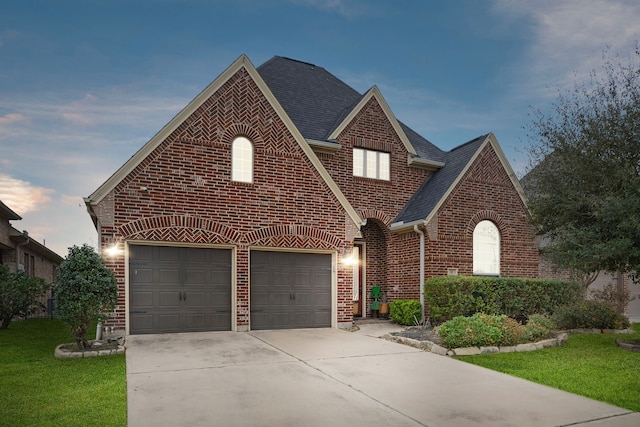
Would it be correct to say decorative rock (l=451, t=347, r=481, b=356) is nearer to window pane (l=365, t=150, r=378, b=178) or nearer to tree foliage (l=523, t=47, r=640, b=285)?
tree foliage (l=523, t=47, r=640, b=285)

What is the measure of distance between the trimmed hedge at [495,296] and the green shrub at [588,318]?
0.78 m

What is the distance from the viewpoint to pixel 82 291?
31.5 feet

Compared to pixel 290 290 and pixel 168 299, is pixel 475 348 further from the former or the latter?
→ pixel 168 299

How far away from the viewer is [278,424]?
5.14 m

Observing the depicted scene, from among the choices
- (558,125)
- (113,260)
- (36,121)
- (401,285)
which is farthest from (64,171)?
(558,125)

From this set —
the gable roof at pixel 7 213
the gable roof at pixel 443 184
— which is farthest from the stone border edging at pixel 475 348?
the gable roof at pixel 7 213

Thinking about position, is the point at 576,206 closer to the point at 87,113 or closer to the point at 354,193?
the point at 354,193

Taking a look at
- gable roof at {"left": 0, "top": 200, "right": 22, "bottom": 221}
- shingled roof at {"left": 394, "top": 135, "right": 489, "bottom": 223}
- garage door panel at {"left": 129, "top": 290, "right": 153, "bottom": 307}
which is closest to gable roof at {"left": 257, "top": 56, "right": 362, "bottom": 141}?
shingled roof at {"left": 394, "top": 135, "right": 489, "bottom": 223}

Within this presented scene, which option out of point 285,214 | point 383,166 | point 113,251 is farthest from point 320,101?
point 113,251

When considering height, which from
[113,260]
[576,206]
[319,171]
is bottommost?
[113,260]

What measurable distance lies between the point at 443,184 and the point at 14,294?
1528 centimetres

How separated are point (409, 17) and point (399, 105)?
27.0ft

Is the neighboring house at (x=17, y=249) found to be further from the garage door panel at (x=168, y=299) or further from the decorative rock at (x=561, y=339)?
the decorative rock at (x=561, y=339)

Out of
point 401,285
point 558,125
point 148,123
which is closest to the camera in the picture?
point 558,125
